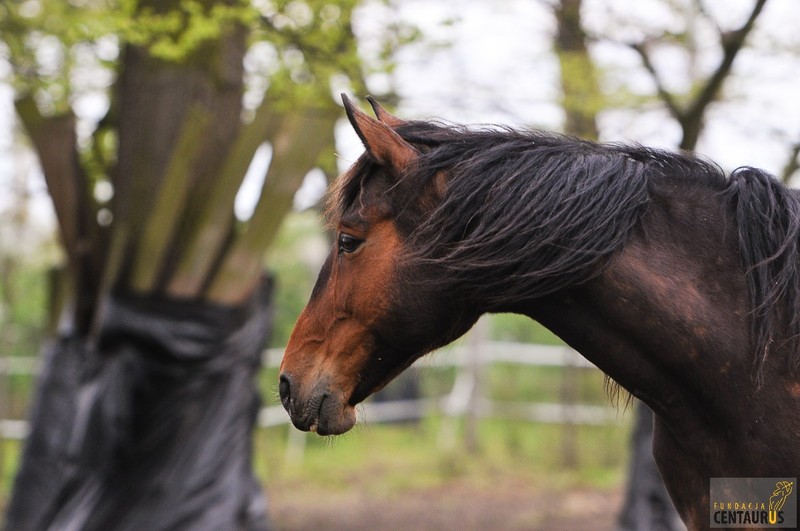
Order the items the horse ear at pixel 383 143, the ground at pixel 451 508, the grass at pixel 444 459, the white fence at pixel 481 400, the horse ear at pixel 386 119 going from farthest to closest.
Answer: the white fence at pixel 481 400 → the grass at pixel 444 459 → the ground at pixel 451 508 → the horse ear at pixel 386 119 → the horse ear at pixel 383 143

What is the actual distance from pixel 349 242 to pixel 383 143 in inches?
12.3

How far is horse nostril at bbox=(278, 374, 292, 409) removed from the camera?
2.73 meters

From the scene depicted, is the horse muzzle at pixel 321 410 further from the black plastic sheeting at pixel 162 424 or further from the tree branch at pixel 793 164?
the tree branch at pixel 793 164

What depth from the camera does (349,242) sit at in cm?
266

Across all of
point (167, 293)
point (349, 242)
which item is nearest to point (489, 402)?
point (167, 293)

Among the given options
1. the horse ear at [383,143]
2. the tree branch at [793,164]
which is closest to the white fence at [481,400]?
the tree branch at [793,164]

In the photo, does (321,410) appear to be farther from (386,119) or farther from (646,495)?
(646,495)

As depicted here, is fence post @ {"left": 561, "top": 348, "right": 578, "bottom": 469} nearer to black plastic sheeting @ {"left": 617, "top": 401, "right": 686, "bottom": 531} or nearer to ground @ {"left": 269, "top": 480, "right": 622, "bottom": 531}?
ground @ {"left": 269, "top": 480, "right": 622, "bottom": 531}

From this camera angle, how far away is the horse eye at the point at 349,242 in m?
2.65

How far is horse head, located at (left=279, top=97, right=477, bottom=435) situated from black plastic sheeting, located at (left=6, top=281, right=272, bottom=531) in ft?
11.1

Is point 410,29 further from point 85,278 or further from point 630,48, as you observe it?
point 85,278

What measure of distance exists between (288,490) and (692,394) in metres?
8.33

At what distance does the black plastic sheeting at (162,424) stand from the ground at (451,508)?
253cm

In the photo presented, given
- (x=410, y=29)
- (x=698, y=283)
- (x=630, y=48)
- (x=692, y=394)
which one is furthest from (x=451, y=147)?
(x=630, y=48)
